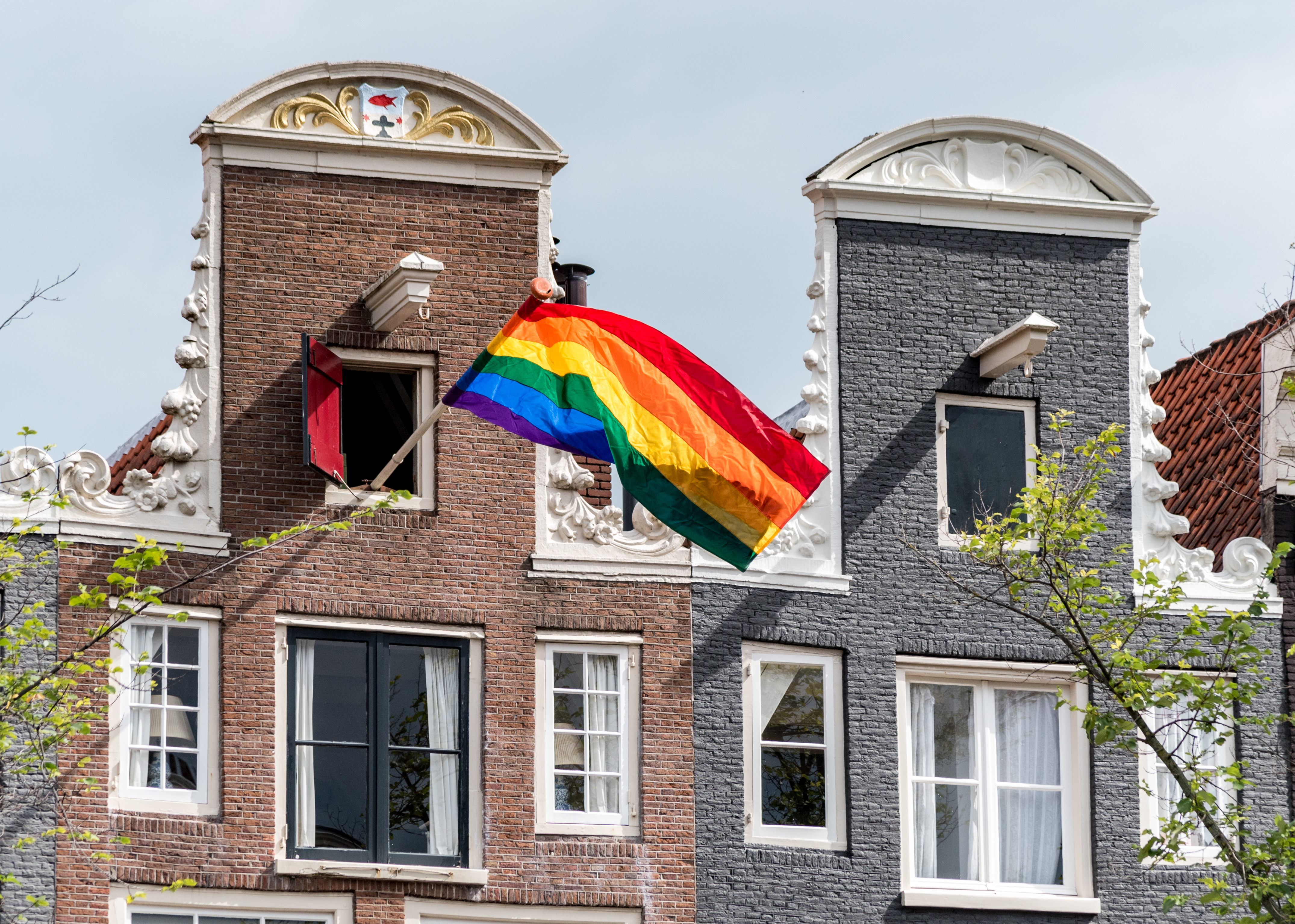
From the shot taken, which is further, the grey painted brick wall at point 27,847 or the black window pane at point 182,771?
the black window pane at point 182,771

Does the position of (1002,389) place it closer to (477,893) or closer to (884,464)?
(884,464)

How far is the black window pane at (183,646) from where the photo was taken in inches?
1002

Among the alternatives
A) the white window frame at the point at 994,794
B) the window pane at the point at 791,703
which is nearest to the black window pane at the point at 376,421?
the window pane at the point at 791,703

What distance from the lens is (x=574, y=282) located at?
30.5 m

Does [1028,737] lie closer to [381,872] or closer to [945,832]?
[945,832]

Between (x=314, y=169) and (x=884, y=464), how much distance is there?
6.57 metres

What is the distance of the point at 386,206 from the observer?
26.9 metres

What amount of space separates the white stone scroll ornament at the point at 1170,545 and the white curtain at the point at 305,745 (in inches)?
349

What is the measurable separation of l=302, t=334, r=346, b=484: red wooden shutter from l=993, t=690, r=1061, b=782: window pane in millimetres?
7230

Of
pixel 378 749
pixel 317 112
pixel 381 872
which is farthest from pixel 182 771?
pixel 317 112

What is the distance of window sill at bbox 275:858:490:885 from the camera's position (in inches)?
983

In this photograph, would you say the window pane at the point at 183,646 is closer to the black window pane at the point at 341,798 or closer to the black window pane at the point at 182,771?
the black window pane at the point at 182,771

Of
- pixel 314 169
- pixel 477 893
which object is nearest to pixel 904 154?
pixel 314 169

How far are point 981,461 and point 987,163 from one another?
3.26 metres
